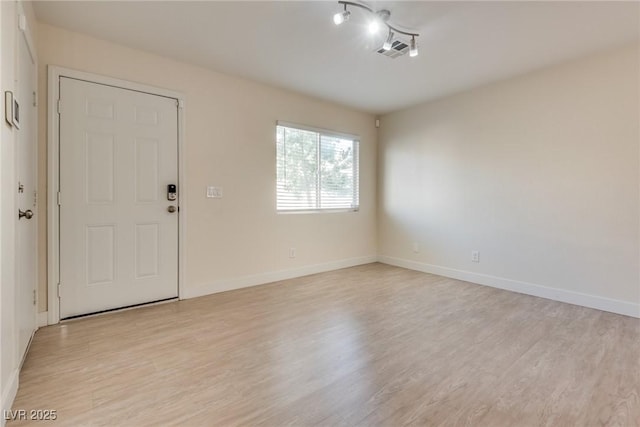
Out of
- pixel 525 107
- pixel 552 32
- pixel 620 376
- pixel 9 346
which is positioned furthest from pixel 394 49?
pixel 9 346

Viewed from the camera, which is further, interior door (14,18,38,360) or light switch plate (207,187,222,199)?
light switch plate (207,187,222,199)

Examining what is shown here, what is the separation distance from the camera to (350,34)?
2703mm

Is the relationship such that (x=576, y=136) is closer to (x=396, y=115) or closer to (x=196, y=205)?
(x=396, y=115)

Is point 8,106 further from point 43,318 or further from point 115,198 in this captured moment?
point 43,318

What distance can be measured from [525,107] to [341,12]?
251 centimetres

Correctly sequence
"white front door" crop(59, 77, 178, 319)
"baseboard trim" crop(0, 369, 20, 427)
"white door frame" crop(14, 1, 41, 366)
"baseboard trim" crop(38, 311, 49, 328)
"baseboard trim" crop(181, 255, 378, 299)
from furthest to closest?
"baseboard trim" crop(181, 255, 378, 299), "white front door" crop(59, 77, 178, 319), "baseboard trim" crop(38, 311, 49, 328), "white door frame" crop(14, 1, 41, 366), "baseboard trim" crop(0, 369, 20, 427)

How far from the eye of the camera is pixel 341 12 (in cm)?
234

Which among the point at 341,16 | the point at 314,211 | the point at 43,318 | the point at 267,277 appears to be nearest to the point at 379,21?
the point at 341,16

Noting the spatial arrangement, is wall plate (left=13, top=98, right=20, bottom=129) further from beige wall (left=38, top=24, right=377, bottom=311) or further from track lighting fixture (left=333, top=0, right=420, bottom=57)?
track lighting fixture (left=333, top=0, right=420, bottom=57)

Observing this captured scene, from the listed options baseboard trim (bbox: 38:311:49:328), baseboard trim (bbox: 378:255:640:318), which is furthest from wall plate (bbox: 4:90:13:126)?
baseboard trim (bbox: 378:255:640:318)

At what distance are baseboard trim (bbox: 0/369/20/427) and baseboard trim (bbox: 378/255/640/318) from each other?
4323mm

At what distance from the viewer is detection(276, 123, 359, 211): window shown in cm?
419

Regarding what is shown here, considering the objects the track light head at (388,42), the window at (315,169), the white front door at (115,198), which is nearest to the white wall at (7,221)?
the white front door at (115,198)

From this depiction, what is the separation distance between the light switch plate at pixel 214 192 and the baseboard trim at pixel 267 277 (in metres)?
0.98
